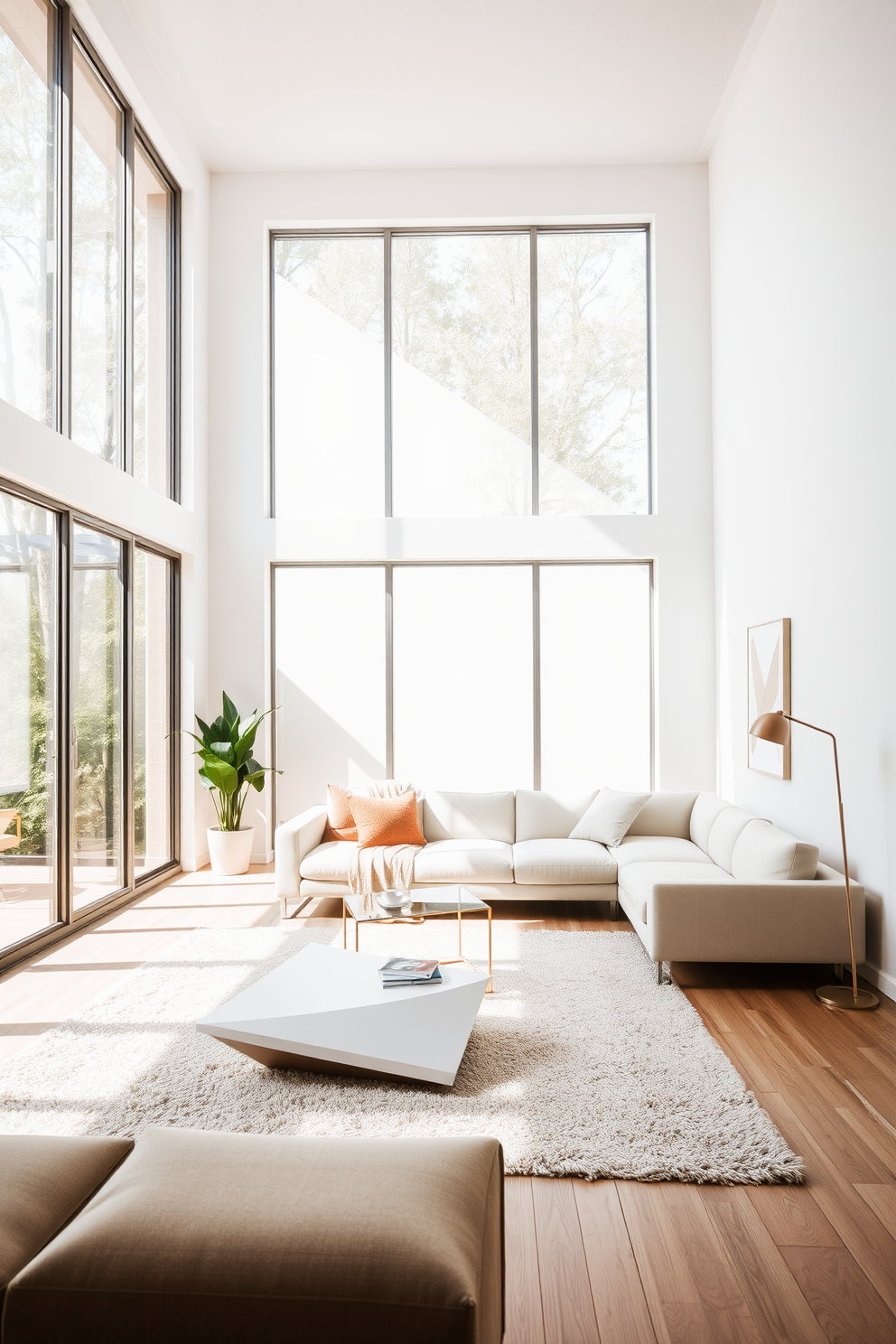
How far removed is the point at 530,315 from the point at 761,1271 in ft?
20.2

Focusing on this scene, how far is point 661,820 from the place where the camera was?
5.50 metres

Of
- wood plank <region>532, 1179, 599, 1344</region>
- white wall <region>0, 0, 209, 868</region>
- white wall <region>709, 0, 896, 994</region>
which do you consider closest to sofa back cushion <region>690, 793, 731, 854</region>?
white wall <region>709, 0, 896, 994</region>

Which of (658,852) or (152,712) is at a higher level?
(152,712)

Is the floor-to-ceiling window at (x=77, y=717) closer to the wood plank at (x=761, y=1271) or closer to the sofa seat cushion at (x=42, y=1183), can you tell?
the sofa seat cushion at (x=42, y=1183)

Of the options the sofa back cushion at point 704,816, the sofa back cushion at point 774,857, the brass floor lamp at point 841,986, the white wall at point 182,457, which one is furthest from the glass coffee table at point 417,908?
the white wall at point 182,457

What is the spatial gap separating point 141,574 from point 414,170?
12.1 ft

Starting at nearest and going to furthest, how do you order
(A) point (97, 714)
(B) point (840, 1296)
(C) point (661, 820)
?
(B) point (840, 1296) → (A) point (97, 714) → (C) point (661, 820)

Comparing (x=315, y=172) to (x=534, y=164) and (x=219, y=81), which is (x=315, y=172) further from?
(x=534, y=164)

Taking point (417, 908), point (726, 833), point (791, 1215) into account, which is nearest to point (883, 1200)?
point (791, 1215)

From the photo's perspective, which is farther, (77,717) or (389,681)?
(389,681)

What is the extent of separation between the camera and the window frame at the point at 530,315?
6457 mm

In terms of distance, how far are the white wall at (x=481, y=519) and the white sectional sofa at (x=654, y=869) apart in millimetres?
1131

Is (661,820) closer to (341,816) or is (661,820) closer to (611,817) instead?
(611,817)

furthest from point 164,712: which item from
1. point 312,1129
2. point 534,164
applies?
point 534,164
